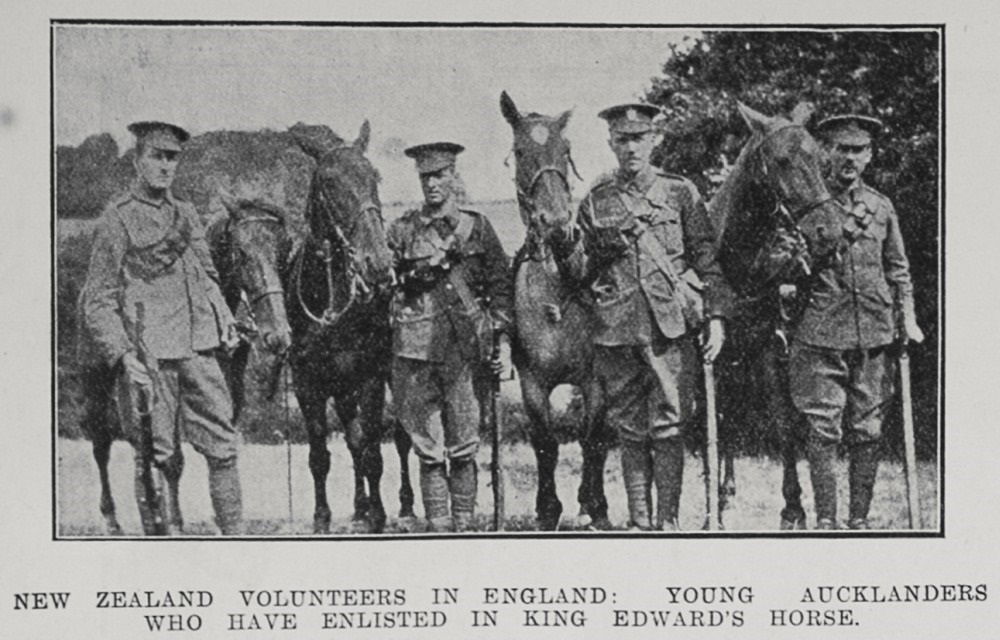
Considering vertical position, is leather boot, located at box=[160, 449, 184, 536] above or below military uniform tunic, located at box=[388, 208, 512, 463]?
below

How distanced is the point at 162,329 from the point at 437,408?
3.98 feet

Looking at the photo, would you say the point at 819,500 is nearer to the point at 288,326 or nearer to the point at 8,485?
the point at 288,326

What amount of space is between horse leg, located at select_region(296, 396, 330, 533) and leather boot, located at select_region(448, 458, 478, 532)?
0.54m

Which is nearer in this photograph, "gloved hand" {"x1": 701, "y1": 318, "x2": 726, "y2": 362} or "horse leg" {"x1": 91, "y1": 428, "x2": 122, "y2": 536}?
"horse leg" {"x1": 91, "y1": 428, "x2": 122, "y2": 536}

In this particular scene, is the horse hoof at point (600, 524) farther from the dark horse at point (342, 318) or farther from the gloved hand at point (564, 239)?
the gloved hand at point (564, 239)

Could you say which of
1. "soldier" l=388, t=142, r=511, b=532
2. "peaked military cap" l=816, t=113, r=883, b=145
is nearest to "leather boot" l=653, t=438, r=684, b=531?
"soldier" l=388, t=142, r=511, b=532

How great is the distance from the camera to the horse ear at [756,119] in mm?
7484

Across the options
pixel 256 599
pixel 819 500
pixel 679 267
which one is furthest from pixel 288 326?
pixel 819 500

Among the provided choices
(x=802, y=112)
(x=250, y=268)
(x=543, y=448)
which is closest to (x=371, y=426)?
(x=543, y=448)

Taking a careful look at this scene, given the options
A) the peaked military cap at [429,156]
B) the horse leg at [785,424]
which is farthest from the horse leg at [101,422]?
the horse leg at [785,424]

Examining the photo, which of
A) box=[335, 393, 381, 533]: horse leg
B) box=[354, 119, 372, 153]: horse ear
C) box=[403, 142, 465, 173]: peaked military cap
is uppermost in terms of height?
box=[354, 119, 372, 153]: horse ear

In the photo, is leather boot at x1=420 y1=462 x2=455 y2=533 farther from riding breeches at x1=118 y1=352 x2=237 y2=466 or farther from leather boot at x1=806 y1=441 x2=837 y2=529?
leather boot at x1=806 y1=441 x2=837 y2=529

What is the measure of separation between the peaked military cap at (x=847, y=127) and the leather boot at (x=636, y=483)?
1.56 meters

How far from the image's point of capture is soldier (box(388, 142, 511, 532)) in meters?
7.44
